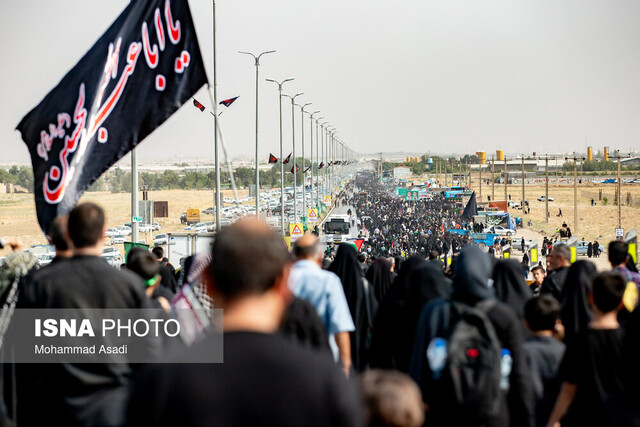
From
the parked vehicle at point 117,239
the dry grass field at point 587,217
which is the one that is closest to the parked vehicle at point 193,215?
the parked vehicle at point 117,239

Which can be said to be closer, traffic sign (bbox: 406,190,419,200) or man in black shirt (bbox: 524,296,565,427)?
man in black shirt (bbox: 524,296,565,427)

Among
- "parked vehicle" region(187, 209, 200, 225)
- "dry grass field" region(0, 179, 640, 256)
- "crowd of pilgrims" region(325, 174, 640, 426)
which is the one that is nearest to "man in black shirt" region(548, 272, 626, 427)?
"crowd of pilgrims" region(325, 174, 640, 426)

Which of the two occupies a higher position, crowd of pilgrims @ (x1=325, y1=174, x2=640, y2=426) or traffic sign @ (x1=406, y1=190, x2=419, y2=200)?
crowd of pilgrims @ (x1=325, y1=174, x2=640, y2=426)

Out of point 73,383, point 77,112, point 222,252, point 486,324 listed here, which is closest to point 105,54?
point 77,112

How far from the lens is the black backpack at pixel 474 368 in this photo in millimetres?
4035

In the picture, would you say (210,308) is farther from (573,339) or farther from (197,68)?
(197,68)

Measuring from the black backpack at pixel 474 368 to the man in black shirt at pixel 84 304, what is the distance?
4.91ft

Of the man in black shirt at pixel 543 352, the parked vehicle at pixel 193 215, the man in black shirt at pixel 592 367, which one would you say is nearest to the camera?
the man in black shirt at pixel 592 367

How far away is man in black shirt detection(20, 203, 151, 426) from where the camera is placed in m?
4.08

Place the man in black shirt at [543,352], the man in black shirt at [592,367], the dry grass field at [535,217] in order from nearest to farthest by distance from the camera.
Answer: the man in black shirt at [592,367], the man in black shirt at [543,352], the dry grass field at [535,217]

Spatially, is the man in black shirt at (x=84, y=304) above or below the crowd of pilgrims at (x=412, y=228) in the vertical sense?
above

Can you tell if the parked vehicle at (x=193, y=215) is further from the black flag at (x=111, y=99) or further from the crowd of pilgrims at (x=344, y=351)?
the black flag at (x=111, y=99)

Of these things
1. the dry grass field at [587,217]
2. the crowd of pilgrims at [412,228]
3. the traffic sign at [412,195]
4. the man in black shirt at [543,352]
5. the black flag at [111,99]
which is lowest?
the dry grass field at [587,217]

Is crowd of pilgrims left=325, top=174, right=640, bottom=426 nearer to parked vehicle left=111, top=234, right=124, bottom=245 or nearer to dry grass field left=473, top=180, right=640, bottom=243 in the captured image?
parked vehicle left=111, top=234, right=124, bottom=245
